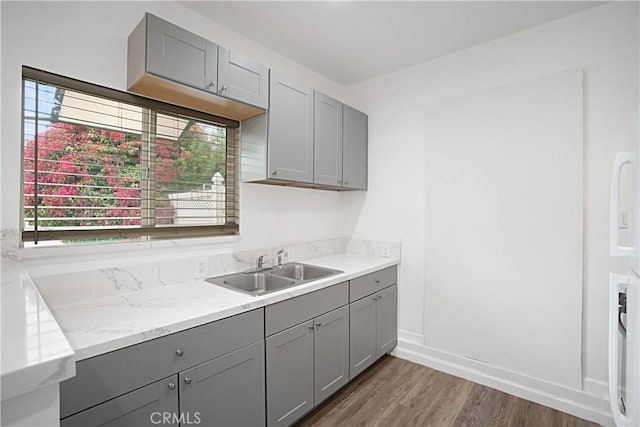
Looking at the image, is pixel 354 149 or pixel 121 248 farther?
pixel 354 149

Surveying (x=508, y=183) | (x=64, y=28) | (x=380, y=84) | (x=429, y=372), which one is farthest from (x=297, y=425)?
(x=380, y=84)

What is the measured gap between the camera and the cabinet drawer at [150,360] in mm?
1071

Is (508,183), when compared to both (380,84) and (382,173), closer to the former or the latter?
(382,173)

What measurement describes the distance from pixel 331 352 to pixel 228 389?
82 centimetres

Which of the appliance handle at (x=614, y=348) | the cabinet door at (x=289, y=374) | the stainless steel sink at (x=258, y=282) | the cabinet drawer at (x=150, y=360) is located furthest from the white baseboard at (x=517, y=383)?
the cabinet drawer at (x=150, y=360)

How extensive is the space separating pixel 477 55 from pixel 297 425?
2.97 meters

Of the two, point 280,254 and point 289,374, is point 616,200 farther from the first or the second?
point 280,254

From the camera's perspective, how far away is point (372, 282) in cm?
256

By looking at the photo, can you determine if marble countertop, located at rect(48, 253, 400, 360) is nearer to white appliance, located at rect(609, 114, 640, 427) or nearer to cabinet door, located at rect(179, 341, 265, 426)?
cabinet door, located at rect(179, 341, 265, 426)

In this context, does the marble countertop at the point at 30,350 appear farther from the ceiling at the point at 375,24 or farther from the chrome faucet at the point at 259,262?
the ceiling at the point at 375,24

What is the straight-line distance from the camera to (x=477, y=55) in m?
2.53

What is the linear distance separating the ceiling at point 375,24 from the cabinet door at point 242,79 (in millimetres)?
365

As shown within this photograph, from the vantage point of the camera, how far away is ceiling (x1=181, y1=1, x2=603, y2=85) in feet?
Answer: 6.63

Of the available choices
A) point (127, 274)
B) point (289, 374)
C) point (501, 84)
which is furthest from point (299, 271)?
point (501, 84)
